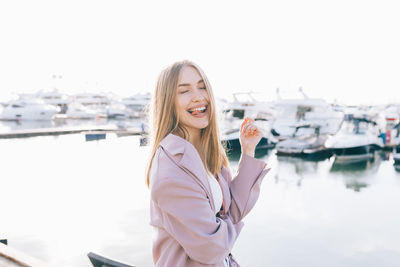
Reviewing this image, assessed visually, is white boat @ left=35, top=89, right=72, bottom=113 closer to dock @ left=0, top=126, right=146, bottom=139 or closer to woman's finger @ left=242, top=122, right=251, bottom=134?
dock @ left=0, top=126, right=146, bottom=139

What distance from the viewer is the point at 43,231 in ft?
25.1

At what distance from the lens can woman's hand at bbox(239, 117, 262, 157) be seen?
1642 mm

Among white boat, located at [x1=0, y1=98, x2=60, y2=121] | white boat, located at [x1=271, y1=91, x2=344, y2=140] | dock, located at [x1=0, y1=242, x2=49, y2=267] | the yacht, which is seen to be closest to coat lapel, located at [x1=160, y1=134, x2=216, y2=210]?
dock, located at [x1=0, y1=242, x2=49, y2=267]

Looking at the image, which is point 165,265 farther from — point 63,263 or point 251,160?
point 63,263

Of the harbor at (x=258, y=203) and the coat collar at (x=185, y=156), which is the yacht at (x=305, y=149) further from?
the coat collar at (x=185, y=156)

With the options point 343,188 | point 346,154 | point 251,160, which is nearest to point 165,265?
point 251,160

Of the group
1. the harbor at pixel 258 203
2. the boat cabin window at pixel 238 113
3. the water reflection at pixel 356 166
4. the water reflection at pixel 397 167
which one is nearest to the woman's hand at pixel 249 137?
the harbor at pixel 258 203

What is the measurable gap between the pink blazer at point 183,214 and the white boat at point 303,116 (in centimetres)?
2464

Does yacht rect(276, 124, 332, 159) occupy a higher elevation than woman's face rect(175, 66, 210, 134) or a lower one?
lower

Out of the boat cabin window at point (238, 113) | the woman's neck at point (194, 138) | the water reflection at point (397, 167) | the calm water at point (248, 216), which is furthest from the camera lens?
the boat cabin window at point (238, 113)

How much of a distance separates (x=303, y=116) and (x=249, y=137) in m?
26.6

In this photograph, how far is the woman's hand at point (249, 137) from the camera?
1.64 m

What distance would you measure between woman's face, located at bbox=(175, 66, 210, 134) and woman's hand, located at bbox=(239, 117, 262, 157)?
269mm

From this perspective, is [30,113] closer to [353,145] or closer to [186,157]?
[353,145]
